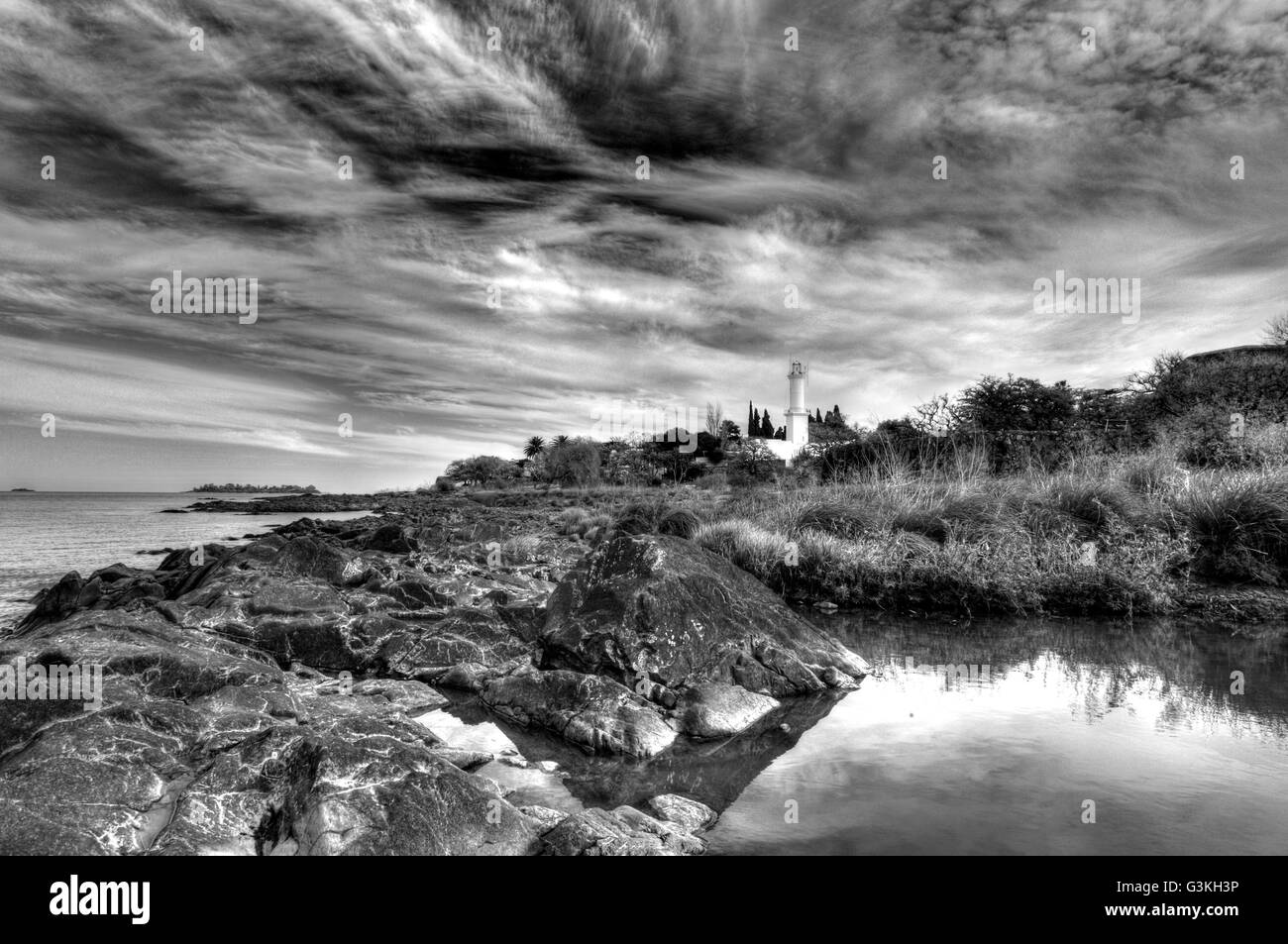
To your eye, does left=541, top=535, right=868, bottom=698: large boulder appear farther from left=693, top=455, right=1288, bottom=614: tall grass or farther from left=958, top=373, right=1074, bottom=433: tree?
left=958, top=373, right=1074, bottom=433: tree

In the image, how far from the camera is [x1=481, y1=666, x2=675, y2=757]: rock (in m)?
5.27

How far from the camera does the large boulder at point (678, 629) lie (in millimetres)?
6617

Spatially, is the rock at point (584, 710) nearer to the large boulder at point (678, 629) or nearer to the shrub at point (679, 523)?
the large boulder at point (678, 629)

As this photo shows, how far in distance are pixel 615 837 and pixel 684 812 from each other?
702 mm

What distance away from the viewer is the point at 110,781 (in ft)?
12.2

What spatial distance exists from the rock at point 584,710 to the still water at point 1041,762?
1.01 meters

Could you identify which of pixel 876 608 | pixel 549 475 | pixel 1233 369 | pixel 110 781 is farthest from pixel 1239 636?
pixel 549 475

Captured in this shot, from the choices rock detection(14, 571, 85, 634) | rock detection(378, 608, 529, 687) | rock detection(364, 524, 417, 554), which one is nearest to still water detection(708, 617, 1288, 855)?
rock detection(378, 608, 529, 687)

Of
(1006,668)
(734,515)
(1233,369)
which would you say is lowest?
(1006,668)

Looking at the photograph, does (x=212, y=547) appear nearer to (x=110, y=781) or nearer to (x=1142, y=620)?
(x=110, y=781)

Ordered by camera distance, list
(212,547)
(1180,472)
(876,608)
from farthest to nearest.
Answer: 1. (212,547)
2. (1180,472)
3. (876,608)

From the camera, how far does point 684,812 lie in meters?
4.10
